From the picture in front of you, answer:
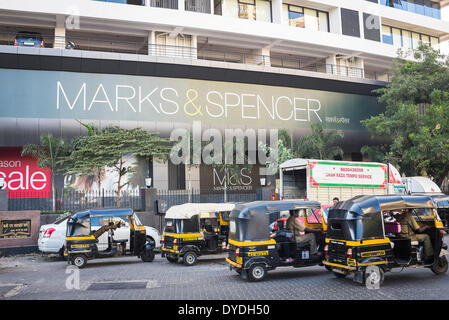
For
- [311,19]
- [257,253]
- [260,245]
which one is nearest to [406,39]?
[311,19]

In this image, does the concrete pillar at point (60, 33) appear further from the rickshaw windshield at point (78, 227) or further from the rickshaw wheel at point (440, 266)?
the rickshaw wheel at point (440, 266)

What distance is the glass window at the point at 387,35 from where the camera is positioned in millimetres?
36344

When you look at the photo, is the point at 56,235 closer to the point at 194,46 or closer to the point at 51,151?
the point at 51,151

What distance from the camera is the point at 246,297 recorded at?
28.4 ft

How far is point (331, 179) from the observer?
19.3 m

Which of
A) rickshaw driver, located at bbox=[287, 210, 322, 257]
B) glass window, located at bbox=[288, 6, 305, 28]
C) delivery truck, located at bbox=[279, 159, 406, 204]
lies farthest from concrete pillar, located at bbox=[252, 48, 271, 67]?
rickshaw driver, located at bbox=[287, 210, 322, 257]

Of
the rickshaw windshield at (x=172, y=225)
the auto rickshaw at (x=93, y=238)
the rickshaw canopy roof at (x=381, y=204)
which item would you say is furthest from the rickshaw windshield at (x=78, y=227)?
the rickshaw canopy roof at (x=381, y=204)

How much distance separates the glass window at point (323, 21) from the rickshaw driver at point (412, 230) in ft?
86.6

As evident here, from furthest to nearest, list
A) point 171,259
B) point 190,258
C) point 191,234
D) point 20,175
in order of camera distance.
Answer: point 20,175, point 171,259, point 191,234, point 190,258

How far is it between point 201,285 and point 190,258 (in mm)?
3548

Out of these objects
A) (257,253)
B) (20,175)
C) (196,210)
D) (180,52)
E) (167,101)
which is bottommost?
(257,253)

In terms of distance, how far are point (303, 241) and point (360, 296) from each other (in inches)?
106

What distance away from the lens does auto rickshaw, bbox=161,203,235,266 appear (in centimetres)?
1366

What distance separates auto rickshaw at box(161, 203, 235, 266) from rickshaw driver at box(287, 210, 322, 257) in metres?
3.61
